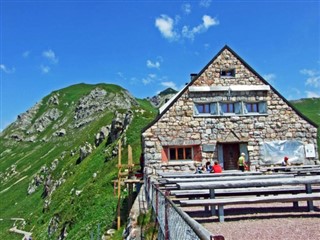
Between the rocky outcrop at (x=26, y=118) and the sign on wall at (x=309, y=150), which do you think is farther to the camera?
the rocky outcrop at (x=26, y=118)

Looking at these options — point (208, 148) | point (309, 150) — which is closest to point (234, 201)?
point (208, 148)

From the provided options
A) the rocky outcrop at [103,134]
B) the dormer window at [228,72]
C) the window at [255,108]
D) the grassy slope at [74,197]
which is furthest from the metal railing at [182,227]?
the rocky outcrop at [103,134]

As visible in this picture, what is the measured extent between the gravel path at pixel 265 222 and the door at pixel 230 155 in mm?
12778

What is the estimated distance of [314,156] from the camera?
81.0 ft

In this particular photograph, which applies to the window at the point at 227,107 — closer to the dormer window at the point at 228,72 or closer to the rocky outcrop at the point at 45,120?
the dormer window at the point at 228,72

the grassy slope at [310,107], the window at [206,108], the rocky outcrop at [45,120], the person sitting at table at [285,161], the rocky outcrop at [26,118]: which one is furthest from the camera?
the rocky outcrop at [26,118]

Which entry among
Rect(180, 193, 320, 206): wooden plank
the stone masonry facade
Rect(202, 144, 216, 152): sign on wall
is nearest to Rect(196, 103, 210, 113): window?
the stone masonry facade

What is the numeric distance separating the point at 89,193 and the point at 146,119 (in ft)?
42.5

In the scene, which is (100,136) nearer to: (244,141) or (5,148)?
(244,141)

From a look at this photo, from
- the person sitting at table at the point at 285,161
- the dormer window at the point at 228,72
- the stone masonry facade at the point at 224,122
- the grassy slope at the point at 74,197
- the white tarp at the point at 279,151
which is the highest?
the dormer window at the point at 228,72

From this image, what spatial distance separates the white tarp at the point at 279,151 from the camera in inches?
953

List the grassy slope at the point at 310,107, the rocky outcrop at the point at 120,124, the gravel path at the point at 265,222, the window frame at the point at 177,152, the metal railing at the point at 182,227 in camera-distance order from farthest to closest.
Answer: the grassy slope at the point at 310,107 < the rocky outcrop at the point at 120,124 < the window frame at the point at 177,152 < the gravel path at the point at 265,222 < the metal railing at the point at 182,227

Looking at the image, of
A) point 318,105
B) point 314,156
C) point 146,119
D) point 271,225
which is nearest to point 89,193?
point 146,119

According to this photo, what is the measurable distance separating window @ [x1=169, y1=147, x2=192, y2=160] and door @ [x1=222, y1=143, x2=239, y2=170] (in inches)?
102
